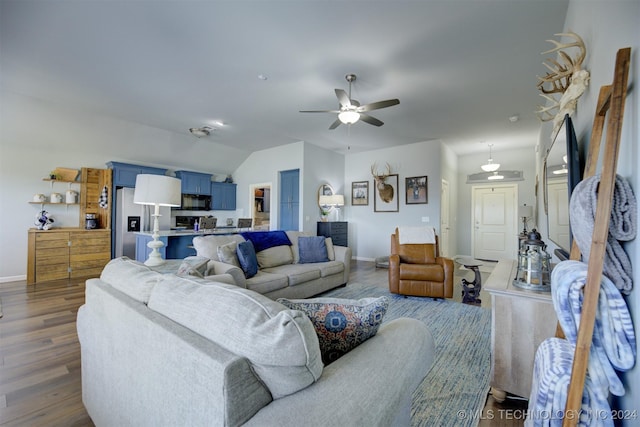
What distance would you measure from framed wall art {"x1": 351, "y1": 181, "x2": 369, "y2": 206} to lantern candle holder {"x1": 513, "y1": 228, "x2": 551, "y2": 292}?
5094mm

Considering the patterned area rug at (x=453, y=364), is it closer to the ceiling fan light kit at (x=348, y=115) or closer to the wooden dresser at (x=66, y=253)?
the ceiling fan light kit at (x=348, y=115)

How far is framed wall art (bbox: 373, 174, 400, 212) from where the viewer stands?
20.7 ft

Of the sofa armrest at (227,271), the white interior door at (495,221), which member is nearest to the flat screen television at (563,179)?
the sofa armrest at (227,271)

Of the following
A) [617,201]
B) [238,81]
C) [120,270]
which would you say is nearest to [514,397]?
[617,201]

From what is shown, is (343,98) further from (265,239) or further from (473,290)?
(473,290)

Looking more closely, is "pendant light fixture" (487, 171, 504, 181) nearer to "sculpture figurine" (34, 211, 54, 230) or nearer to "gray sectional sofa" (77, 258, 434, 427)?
"gray sectional sofa" (77, 258, 434, 427)

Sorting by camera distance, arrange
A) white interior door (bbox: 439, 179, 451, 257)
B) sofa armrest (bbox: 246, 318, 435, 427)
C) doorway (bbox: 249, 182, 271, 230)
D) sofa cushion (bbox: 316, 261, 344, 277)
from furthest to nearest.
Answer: doorway (bbox: 249, 182, 271, 230) → white interior door (bbox: 439, 179, 451, 257) → sofa cushion (bbox: 316, 261, 344, 277) → sofa armrest (bbox: 246, 318, 435, 427)

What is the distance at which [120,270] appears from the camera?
53.4 inches

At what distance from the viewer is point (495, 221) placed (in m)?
6.73

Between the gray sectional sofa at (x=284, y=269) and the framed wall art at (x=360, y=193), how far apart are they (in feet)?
9.47

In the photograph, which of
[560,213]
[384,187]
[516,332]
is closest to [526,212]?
[384,187]

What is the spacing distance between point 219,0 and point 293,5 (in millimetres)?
570

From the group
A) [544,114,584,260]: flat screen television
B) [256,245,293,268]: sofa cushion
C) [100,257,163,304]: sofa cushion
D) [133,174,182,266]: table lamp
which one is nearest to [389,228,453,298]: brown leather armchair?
[544,114,584,260]: flat screen television

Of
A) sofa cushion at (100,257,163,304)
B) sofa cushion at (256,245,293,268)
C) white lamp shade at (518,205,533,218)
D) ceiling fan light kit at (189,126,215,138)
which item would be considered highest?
ceiling fan light kit at (189,126,215,138)
